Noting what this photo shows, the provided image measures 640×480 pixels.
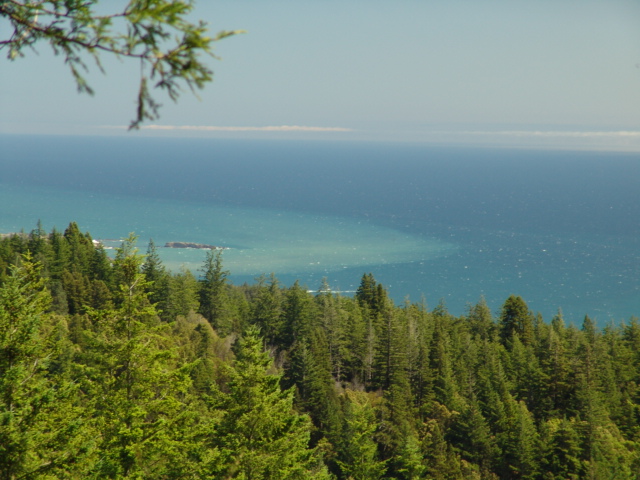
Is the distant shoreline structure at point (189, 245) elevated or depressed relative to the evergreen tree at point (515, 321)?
depressed

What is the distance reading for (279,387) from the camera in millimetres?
16266

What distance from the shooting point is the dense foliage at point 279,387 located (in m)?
11.9

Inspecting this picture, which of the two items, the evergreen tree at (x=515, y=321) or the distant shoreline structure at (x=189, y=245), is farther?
the distant shoreline structure at (x=189, y=245)

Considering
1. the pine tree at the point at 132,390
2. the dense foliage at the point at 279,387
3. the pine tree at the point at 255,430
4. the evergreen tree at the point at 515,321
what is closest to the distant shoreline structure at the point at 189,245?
the dense foliage at the point at 279,387

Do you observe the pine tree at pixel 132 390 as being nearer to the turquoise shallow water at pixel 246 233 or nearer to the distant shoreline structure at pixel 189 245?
the turquoise shallow water at pixel 246 233

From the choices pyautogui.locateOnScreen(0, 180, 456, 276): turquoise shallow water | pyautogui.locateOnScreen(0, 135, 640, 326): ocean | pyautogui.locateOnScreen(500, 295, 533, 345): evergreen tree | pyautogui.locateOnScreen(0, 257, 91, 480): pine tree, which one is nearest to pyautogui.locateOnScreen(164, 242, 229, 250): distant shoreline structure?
pyautogui.locateOnScreen(0, 180, 456, 276): turquoise shallow water

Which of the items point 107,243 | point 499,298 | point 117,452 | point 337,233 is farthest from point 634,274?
point 117,452

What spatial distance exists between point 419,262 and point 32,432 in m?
120

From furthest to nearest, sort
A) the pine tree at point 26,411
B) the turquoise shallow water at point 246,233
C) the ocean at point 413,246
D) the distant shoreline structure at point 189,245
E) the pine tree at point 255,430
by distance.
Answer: the distant shoreline structure at point 189,245
the turquoise shallow water at point 246,233
the ocean at point 413,246
the pine tree at point 255,430
the pine tree at point 26,411

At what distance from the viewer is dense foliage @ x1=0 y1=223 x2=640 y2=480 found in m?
11.9

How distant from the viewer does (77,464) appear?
36.8 feet

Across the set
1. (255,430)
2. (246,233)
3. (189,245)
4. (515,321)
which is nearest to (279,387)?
(255,430)

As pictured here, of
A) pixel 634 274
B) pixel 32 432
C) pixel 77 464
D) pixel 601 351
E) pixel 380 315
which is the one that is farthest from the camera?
pixel 634 274

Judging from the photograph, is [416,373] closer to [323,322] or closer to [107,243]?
[323,322]
